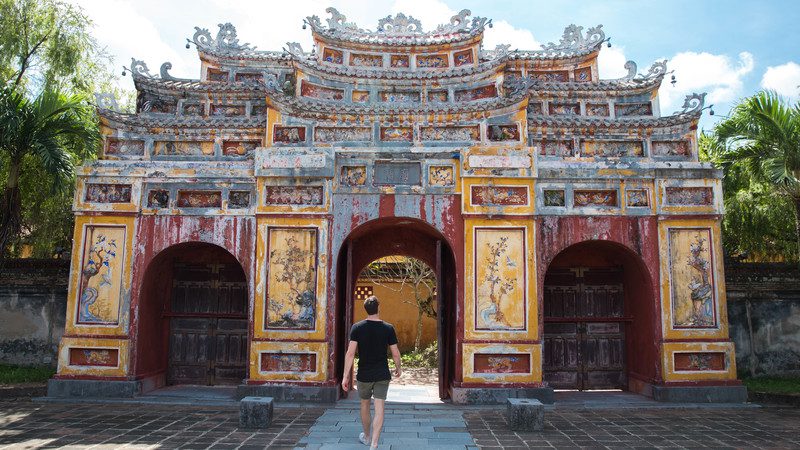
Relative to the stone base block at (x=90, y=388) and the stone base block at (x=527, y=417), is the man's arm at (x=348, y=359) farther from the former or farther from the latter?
the stone base block at (x=90, y=388)

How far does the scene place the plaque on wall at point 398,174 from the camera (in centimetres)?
1064

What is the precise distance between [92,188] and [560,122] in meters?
8.82

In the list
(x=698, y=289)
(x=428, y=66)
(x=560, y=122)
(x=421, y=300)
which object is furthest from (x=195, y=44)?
(x=698, y=289)

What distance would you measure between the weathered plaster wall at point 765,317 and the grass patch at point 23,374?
44.0 ft

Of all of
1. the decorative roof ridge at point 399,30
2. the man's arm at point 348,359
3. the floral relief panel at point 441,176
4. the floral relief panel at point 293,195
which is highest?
the decorative roof ridge at point 399,30

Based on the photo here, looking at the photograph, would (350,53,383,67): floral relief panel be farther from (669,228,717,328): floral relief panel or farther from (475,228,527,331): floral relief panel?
(669,228,717,328): floral relief panel

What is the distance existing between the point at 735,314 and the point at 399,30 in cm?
921

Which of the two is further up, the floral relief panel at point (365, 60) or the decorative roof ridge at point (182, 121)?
the floral relief panel at point (365, 60)

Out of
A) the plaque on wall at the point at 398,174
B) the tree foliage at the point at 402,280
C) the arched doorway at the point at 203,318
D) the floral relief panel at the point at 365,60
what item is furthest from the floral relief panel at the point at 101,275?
the tree foliage at the point at 402,280

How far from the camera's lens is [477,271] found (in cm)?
1030

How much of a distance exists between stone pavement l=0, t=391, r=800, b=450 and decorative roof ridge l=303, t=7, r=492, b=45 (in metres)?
7.54

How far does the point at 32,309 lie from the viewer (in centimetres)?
1204

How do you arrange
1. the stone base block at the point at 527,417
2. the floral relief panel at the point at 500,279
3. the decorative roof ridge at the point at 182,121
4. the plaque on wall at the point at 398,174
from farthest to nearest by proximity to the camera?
the decorative roof ridge at the point at 182,121 → the plaque on wall at the point at 398,174 → the floral relief panel at the point at 500,279 → the stone base block at the point at 527,417

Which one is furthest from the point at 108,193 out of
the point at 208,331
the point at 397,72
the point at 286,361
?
the point at 397,72
